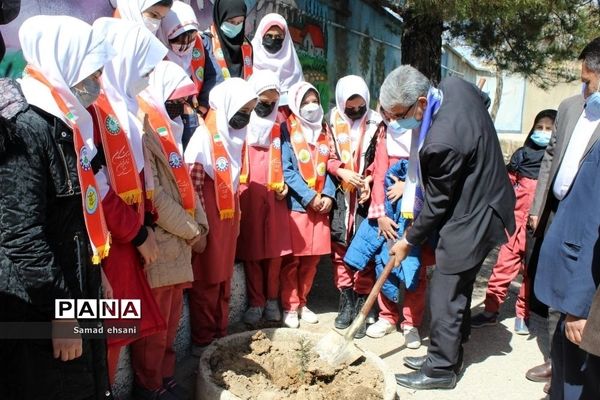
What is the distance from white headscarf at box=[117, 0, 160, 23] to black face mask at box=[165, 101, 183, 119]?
69cm

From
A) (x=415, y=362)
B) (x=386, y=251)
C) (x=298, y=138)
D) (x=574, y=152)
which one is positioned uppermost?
(x=298, y=138)

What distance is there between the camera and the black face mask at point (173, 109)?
9.55ft

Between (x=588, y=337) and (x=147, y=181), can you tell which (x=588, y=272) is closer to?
(x=588, y=337)

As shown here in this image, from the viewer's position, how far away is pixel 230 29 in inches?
161

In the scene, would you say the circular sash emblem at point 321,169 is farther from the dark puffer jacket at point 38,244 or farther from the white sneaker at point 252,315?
the dark puffer jacket at point 38,244

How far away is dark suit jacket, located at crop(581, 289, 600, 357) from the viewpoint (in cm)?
192

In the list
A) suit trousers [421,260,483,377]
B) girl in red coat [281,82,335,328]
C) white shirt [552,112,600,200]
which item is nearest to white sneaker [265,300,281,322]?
girl in red coat [281,82,335,328]

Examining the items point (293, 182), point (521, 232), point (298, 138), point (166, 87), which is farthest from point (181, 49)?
point (521, 232)

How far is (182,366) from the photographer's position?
340 cm

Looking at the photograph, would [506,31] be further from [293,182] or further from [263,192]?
[263,192]

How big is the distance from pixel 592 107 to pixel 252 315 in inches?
99.9

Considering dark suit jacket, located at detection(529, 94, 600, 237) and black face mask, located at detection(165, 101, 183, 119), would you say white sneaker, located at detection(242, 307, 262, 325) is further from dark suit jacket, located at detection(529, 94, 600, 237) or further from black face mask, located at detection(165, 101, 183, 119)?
dark suit jacket, located at detection(529, 94, 600, 237)

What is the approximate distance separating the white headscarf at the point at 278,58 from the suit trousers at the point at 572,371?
101 inches

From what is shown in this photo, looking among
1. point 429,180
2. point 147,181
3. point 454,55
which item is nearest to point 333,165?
point 429,180
